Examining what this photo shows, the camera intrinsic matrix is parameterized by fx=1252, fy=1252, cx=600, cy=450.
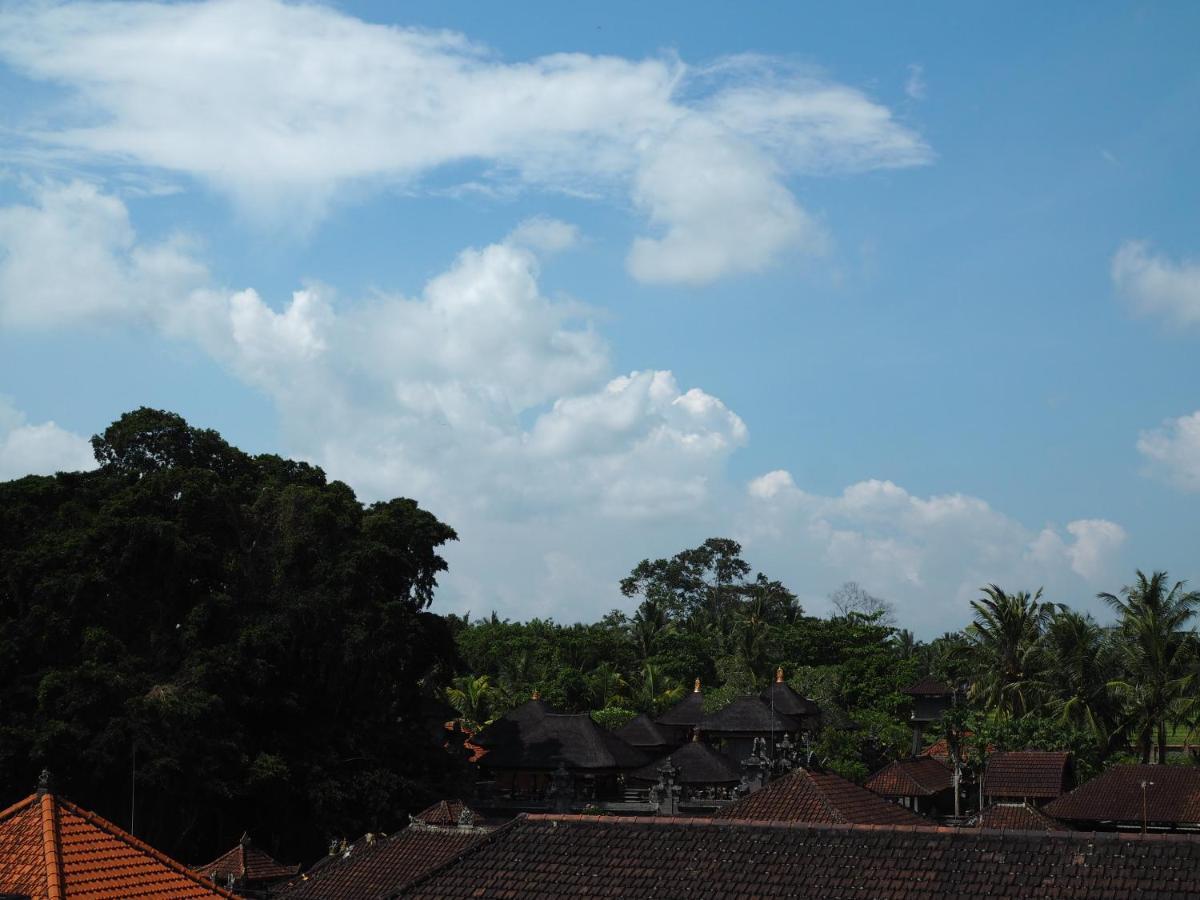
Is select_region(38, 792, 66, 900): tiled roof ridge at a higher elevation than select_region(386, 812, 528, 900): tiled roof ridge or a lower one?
higher

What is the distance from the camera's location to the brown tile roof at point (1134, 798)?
3834 cm

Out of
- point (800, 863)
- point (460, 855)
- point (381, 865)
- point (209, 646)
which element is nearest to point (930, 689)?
point (209, 646)

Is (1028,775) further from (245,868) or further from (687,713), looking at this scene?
(245,868)

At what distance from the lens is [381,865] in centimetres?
2569

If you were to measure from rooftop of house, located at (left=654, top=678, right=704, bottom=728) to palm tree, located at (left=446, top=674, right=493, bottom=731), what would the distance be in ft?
29.7

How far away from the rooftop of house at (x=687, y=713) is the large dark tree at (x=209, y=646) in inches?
833

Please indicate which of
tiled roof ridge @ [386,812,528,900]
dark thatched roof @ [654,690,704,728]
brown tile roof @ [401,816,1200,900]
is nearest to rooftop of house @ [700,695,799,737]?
dark thatched roof @ [654,690,704,728]

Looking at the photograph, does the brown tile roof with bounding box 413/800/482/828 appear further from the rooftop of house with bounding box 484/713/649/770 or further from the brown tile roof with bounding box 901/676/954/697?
the brown tile roof with bounding box 901/676/954/697

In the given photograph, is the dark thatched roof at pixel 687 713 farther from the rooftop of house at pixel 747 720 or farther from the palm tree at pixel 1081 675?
the palm tree at pixel 1081 675

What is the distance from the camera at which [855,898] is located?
46.2ft

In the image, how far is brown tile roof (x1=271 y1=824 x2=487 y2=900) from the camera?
81.6 feet

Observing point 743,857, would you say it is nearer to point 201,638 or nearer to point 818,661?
point 201,638

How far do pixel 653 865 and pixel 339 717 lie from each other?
97.0ft

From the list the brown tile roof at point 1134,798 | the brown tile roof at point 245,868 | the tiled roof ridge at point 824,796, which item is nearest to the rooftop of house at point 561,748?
the brown tile roof at point 1134,798
